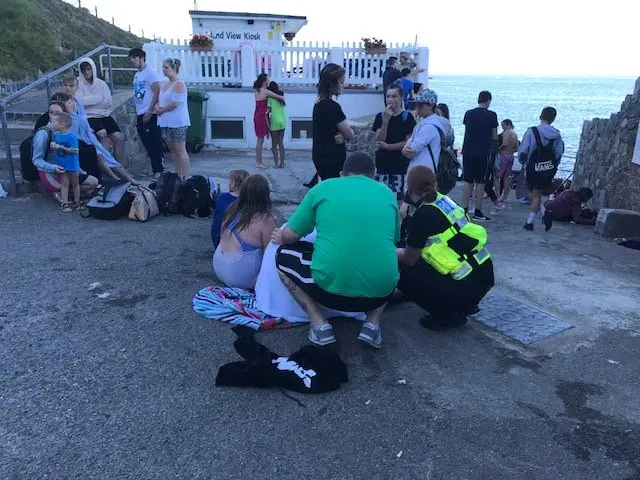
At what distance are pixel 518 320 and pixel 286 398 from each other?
7.26 ft

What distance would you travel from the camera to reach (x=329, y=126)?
19.9 ft

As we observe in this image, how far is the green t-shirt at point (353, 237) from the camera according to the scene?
368 cm

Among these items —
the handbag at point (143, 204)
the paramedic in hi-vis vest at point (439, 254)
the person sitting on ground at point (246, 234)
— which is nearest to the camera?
the paramedic in hi-vis vest at point (439, 254)

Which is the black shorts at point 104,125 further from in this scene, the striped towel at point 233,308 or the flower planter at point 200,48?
the flower planter at point 200,48

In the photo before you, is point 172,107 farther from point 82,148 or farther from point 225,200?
point 225,200

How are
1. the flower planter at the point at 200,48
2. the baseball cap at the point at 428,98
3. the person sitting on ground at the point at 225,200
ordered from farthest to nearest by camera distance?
the flower planter at the point at 200,48 < the baseball cap at the point at 428,98 < the person sitting on ground at the point at 225,200

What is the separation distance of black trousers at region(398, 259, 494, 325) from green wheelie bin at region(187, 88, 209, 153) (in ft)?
30.7

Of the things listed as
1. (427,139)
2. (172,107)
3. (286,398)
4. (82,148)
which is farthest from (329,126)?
(82,148)

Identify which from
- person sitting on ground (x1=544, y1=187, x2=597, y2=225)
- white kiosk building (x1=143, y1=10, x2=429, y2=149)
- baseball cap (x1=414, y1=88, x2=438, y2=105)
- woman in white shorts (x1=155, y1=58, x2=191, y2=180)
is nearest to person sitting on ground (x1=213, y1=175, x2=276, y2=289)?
baseball cap (x1=414, y1=88, x2=438, y2=105)

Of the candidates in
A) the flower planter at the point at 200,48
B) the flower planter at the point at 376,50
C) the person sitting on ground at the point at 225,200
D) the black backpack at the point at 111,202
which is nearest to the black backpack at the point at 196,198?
the black backpack at the point at 111,202

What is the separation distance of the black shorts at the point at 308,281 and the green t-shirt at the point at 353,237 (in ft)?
0.18

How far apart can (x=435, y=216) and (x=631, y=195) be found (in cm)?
606

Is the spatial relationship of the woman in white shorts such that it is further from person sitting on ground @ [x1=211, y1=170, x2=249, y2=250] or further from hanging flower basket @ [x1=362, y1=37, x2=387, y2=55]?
hanging flower basket @ [x1=362, y1=37, x2=387, y2=55]

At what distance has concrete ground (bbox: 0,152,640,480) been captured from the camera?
2848 millimetres
